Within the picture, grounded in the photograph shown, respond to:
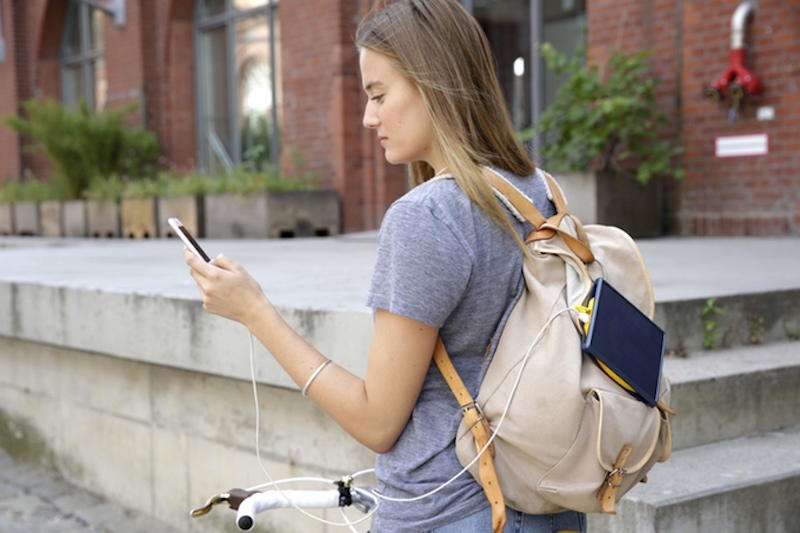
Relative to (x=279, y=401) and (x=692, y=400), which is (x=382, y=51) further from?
(x=279, y=401)

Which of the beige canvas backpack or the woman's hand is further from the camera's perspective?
the woman's hand

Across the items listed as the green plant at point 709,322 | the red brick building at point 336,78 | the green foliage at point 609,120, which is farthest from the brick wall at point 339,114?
the green plant at point 709,322

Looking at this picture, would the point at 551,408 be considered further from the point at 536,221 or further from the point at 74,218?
A: the point at 74,218

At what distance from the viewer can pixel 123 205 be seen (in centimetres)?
1195

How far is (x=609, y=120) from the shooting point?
7.46 meters

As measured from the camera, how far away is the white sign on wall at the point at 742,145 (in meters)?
7.07

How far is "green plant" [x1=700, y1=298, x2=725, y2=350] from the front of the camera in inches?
134

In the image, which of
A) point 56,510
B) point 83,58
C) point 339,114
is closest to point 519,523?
point 56,510

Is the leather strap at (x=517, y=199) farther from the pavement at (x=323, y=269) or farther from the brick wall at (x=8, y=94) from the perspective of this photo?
the brick wall at (x=8, y=94)

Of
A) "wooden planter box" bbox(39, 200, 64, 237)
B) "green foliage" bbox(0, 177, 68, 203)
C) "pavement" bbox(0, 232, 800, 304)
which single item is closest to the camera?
"pavement" bbox(0, 232, 800, 304)

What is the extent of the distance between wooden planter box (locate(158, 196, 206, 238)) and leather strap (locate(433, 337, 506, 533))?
935cm

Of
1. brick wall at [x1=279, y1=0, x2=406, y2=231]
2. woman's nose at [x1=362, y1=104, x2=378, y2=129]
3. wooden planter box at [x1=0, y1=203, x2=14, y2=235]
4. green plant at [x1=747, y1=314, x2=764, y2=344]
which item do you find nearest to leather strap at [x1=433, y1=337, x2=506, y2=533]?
woman's nose at [x1=362, y1=104, x2=378, y2=129]

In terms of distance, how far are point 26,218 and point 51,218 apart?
96 cm

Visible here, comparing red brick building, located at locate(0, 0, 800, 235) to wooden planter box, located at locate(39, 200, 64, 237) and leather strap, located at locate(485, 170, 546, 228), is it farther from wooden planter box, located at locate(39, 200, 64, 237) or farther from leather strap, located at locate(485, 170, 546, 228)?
leather strap, located at locate(485, 170, 546, 228)
